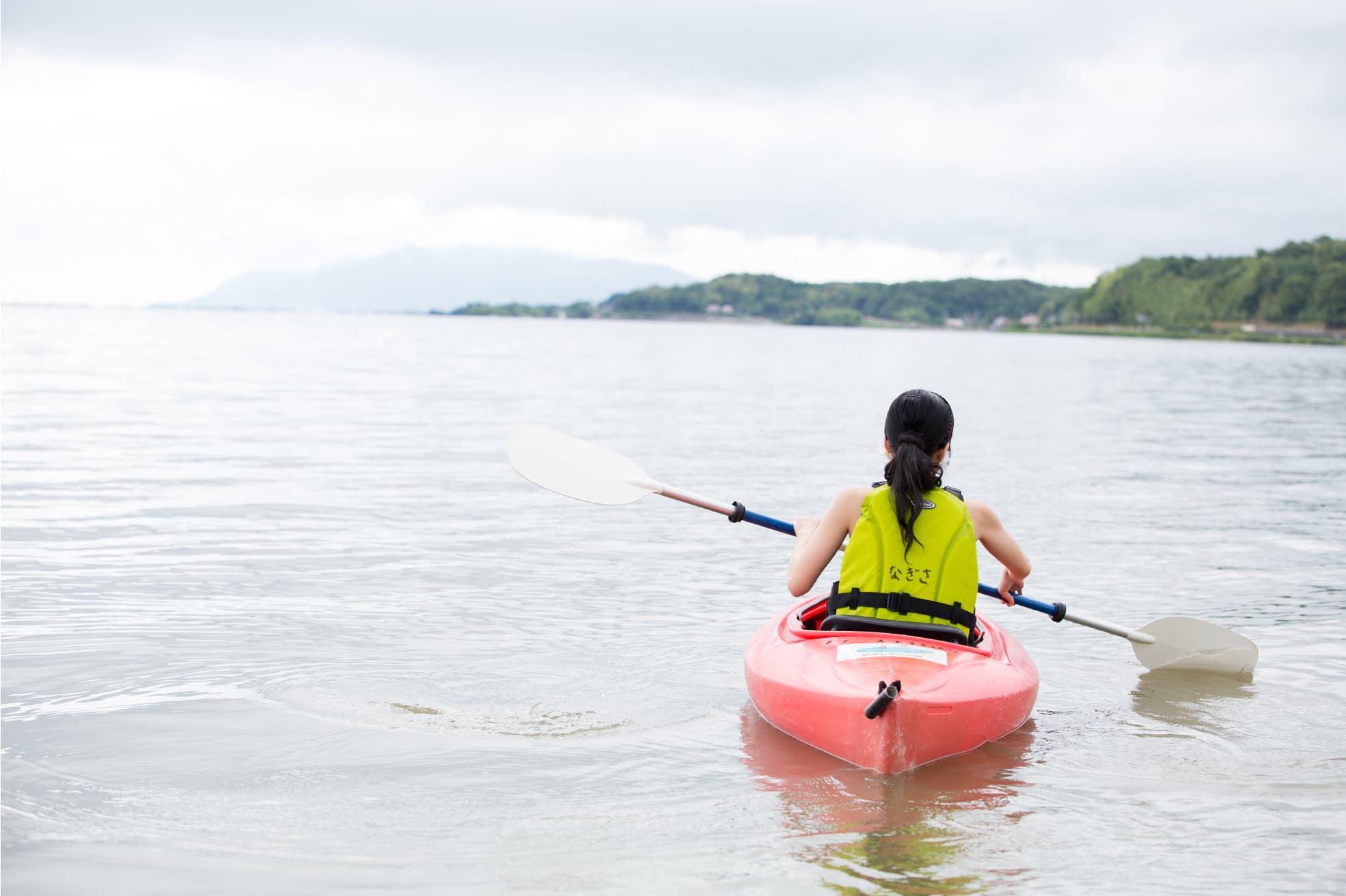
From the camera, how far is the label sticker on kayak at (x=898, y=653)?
5102 millimetres

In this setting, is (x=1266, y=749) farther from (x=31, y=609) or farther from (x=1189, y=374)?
(x=1189, y=374)

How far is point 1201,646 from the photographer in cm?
719

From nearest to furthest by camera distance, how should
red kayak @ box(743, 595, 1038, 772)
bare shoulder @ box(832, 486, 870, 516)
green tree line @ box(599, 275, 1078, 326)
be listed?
red kayak @ box(743, 595, 1038, 772) → bare shoulder @ box(832, 486, 870, 516) → green tree line @ box(599, 275, 1078, 326)

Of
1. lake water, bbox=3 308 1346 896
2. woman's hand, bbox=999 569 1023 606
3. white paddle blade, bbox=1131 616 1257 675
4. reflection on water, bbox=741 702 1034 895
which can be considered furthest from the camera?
white paddle blade, bbox=1131 616 1257 675

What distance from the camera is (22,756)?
5074mm

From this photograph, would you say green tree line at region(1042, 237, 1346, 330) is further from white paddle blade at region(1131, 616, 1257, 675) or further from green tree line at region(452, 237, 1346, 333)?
white paddle blade at region(1131, 616, 1257, 675)

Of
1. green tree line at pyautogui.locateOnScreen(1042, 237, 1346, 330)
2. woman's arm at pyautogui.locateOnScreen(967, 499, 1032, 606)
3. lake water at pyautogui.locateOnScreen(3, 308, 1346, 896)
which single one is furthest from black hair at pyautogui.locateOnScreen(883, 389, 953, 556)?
green tree line at pyautogui.locateOnScreen(1042, 237, 1346, 330)

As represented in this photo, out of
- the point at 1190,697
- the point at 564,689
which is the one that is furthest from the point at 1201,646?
the point at 564,689

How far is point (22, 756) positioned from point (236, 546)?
14.9 feet

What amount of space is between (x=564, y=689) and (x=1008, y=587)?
7.93ft

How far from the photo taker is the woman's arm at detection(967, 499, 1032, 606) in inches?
213

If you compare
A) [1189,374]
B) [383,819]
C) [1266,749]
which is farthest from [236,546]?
[1189,374]

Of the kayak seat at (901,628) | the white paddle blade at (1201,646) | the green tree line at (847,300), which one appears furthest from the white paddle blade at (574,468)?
the green tree line at (847,300)

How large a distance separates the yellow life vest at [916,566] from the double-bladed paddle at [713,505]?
1.15 m
